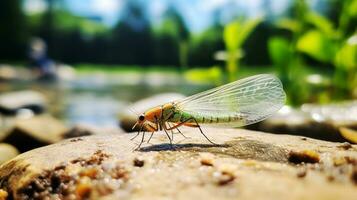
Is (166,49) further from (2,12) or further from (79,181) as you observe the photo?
(79,181)

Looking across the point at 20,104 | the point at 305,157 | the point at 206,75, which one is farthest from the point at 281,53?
the point at 20,104

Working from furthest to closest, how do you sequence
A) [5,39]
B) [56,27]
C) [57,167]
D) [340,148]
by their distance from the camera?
[56,27]
[5,39]
[340,148]
[57,167]

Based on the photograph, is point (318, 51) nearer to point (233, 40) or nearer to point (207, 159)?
point (233, 40)

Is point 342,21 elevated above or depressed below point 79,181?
above

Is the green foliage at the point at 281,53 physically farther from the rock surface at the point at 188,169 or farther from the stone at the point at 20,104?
the stone at the point at 20,104

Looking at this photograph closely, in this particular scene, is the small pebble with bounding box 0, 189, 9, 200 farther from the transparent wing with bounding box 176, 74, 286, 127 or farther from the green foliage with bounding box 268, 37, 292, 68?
the green foliage with bounding box 268, 37, 292, 68

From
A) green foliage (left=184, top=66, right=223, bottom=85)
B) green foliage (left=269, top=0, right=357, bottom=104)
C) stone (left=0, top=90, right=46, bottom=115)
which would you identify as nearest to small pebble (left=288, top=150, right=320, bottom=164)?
green foliage (left=184, top=66, right=223, bottom=85)

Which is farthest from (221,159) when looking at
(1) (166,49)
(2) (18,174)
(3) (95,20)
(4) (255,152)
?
(3) (95,20)
